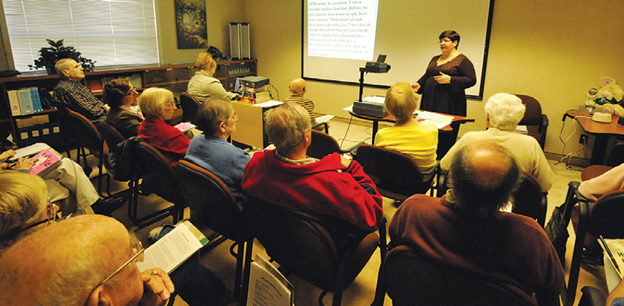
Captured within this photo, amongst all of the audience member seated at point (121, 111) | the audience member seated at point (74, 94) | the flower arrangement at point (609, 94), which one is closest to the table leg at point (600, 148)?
the flower arrangement at point (609, 94)

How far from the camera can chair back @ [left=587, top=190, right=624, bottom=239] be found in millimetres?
1508

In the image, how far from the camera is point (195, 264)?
131 cm

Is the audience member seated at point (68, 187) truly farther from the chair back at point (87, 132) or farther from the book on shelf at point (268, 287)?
the book on shelf at point (268, 287)

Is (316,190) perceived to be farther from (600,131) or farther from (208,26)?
(208,26)

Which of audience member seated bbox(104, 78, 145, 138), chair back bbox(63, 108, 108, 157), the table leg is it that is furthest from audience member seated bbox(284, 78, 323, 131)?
the table leg

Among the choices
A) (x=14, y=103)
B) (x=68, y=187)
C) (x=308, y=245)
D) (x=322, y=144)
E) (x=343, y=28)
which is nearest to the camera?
(x=308, y=245)

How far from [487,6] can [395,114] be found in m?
3.03

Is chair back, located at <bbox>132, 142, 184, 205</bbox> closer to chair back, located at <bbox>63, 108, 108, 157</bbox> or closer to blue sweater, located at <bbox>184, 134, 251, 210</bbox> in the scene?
blue sweater, located at <bbox>184, 134, 251, 210</bbox>

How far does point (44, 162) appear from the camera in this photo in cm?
203

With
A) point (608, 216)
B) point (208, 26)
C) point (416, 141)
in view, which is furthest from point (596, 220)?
point (208, 26)

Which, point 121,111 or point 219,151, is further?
point 121,111

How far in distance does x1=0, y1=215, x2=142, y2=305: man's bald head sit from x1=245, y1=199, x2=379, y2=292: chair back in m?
0.68

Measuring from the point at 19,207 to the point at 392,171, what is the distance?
1797 millimetres

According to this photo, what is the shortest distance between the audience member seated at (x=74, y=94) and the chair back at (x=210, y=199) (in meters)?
2.45
